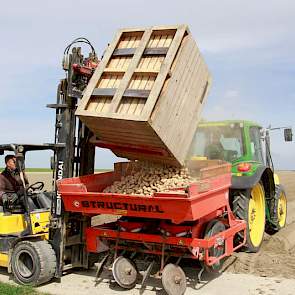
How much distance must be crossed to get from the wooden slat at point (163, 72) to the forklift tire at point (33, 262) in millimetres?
2313

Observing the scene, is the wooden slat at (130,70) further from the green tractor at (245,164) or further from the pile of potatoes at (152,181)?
the green tractor at (245,164)

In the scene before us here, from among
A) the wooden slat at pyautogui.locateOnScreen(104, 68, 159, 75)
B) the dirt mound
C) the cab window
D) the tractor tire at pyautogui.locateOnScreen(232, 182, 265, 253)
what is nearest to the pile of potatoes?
the wooden slat at pyautogui.locateOnScreen(104, 68, 159, 75)

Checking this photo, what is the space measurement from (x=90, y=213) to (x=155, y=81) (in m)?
1.94

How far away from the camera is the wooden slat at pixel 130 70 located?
5695mm

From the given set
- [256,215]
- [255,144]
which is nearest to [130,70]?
[255,144]

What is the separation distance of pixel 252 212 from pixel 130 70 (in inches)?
136

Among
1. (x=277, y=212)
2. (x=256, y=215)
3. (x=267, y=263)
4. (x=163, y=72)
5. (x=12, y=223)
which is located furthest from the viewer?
(x=277, y=212)

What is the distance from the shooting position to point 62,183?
20.3 ft

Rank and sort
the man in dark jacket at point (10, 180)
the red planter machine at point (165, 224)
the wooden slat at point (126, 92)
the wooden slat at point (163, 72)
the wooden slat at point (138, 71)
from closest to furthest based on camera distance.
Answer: the wooden slat at point (163, 72) < the red planter machine at point (165, 224) < the wooden slat at point (126, 92) < the wooden slat at point (138, 71) < the man in dark jacket at point (10, 180)

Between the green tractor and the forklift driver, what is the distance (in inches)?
102

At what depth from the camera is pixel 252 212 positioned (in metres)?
7.87

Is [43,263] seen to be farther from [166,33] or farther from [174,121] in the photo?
[166,33]

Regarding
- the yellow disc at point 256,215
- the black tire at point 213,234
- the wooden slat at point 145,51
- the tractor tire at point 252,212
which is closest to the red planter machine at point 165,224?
the black tire at point 213,234

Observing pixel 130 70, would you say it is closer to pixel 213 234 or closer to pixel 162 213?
pixel 162 213
